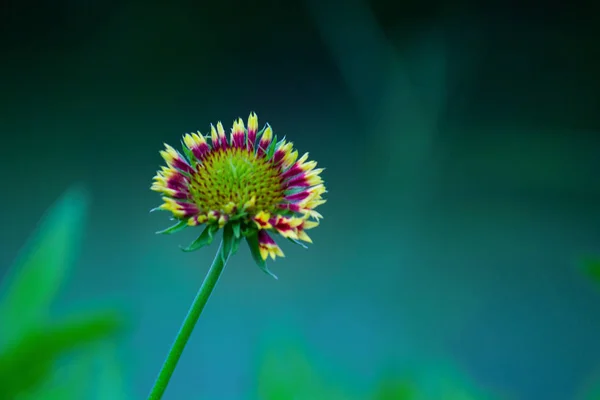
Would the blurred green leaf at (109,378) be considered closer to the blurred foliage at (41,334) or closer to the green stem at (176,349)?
the blurred foliage at (41,334)

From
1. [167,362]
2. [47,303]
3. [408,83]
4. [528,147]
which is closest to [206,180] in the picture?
[167,362]

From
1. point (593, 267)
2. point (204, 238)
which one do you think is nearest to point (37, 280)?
point (204, 238)

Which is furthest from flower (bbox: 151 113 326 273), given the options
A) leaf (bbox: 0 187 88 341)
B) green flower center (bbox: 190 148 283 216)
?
leaf (bbox: 0 187 88 341)

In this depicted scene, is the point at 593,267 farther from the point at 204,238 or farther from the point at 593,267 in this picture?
the point at 204,238

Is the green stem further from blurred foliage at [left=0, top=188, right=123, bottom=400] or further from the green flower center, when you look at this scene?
blurred foliage at [left=0, top=188, right=123, bottom=400]

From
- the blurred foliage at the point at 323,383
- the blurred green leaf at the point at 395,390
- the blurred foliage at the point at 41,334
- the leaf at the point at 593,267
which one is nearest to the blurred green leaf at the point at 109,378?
the blurred foliage at the point at 41,334

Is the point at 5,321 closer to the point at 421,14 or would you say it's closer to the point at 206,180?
the point at 206,180
